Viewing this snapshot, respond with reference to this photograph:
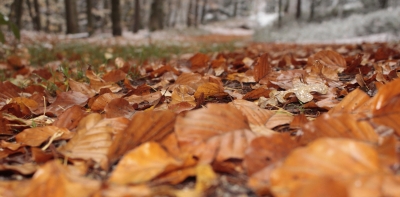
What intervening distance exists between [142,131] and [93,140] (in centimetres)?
17

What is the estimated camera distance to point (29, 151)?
1.06 metres

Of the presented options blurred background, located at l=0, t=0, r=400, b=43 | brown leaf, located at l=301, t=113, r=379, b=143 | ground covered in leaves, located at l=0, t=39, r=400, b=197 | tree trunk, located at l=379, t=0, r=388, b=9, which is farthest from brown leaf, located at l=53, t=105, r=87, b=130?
tree trunk, located at l=379, t=0, r=388, b=9

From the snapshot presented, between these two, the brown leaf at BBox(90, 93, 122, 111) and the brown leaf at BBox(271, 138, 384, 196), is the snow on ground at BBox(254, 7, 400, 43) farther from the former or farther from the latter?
the brown leaf at BBox(271, 138, 384, 196)

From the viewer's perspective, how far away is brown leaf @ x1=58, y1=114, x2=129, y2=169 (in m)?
0.94

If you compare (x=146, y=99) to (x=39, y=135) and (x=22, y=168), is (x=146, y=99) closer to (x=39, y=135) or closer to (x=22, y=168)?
(x=39, y=135)

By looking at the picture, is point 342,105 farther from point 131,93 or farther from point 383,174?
point 131,93

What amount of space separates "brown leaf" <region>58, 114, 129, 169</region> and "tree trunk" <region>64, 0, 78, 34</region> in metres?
13.6

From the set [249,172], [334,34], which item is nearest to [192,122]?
[249,172]

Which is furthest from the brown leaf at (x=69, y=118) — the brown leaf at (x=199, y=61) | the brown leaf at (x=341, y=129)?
the brown leaf at (x=199, y=61)

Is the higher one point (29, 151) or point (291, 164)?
point (291, 164)

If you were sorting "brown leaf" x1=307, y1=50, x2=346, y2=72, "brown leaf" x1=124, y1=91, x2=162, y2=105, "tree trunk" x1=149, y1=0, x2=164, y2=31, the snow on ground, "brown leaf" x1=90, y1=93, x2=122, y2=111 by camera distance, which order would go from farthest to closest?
"tree trunk" x1=149, y1=0, x2=164, y2=31
the snow on ground
"brown leaf" x1=307, y1=50, x2=346, y2=72
"brown leaf" x1=124, y1=91, x2=162, y2=105
"brown leaf" x1=90, y1=93, x2=122, y2=111

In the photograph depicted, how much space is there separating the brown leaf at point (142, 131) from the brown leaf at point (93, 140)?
0.14ft

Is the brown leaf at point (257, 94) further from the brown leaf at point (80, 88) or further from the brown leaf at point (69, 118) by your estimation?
the brown leaf at point (80, 88)

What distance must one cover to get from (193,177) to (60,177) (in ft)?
0.97
